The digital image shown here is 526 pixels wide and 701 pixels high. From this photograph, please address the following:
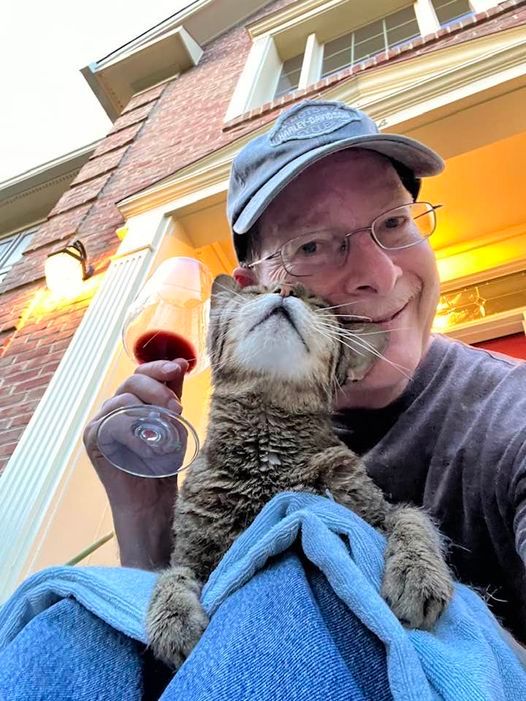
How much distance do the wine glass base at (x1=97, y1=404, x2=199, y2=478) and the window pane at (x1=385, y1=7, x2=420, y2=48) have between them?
18.4 feet

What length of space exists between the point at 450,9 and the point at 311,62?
5.19ft

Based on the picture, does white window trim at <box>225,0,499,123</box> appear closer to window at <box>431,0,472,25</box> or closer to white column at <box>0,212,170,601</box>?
window at <box>431,0,472,25</box>

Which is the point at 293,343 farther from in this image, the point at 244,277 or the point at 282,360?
the point at 244,277

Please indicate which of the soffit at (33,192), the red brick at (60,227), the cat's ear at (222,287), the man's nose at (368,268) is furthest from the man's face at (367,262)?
the soffit at (33,192)

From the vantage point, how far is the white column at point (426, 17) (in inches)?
192

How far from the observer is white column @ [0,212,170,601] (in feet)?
6.54

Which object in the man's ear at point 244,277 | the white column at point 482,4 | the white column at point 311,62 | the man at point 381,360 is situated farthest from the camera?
the white column at point 311,62

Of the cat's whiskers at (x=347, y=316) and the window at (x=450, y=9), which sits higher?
the cat's whiskers at (x=347, y=316)

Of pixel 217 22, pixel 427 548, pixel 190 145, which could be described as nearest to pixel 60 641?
pixel 427 548

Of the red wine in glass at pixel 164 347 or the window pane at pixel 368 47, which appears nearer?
the red wine in glass at pixel 164 347

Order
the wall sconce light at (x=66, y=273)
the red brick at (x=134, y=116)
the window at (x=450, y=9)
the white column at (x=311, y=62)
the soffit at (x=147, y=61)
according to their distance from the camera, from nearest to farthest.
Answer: the wall sconce light at (x=66, y=273), the window at (x=450, y=9), the white column at (x=311, y=62), the red brick at (x=134, y=116), the soffit at (x=147, y=61)

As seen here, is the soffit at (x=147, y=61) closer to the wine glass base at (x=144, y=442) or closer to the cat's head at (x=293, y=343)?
the cat's head at (x=293, y=343)

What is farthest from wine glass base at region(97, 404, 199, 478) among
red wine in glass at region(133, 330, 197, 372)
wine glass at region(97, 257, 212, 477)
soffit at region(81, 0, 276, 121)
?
soffit at region(81, 0, 276, 121)

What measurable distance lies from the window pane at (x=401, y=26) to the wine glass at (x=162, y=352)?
5.06 metres
